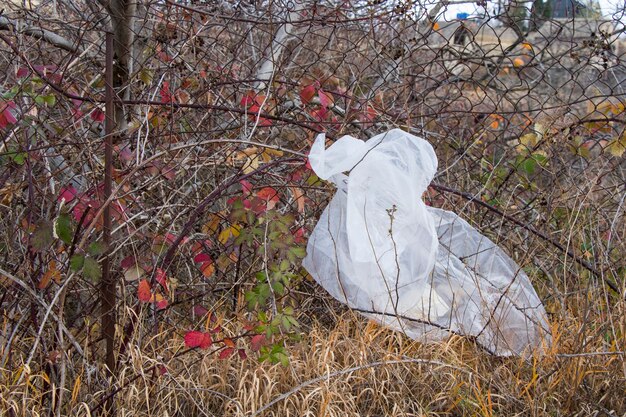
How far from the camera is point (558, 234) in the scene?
2.89 metres

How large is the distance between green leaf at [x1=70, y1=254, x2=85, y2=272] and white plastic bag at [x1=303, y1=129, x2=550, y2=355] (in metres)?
0.74

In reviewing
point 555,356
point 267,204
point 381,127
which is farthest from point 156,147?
point 555,356

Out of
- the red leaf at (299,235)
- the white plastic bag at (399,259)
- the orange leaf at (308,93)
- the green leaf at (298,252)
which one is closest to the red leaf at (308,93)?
the orange leaf at (308,93)

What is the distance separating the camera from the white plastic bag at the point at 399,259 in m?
2.28

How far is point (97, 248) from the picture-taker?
200 cm

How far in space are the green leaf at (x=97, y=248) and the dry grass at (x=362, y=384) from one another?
335mm

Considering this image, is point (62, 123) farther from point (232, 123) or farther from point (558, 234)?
point (558, 234)

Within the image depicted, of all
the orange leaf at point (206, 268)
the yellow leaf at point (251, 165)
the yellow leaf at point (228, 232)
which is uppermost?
the yellow leaf at point (251, 165)

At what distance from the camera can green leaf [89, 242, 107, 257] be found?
199cm

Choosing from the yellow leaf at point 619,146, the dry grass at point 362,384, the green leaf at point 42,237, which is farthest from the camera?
the yellow leaf at point 619,146

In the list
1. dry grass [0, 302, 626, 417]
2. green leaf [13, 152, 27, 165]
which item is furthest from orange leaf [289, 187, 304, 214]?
green leaf [13, 152, 27, 165]

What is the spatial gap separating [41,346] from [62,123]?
2.76ft

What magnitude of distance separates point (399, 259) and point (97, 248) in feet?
3.20

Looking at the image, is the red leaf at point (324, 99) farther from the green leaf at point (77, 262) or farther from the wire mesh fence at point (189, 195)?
the green leaf at point (77, 262)
